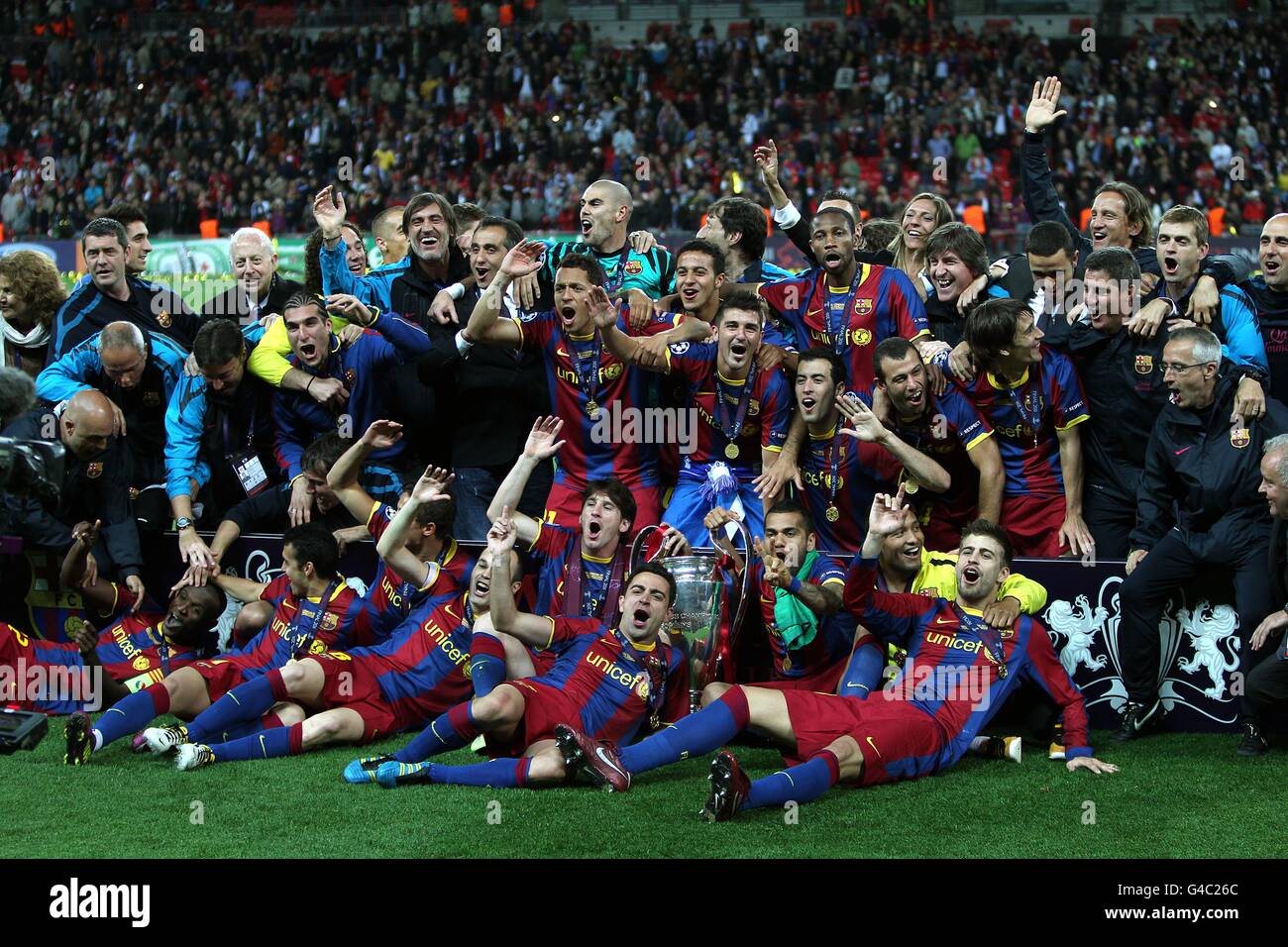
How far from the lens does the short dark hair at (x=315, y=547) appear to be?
703cm

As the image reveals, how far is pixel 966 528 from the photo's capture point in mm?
6492

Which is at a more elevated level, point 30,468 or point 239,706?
point 30,468

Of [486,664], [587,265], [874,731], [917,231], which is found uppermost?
[917,231]

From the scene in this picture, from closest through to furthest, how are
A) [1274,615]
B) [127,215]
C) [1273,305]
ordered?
[1274,615]
[1273,305]
[127,215]

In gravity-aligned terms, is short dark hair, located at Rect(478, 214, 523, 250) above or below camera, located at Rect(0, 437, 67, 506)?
above

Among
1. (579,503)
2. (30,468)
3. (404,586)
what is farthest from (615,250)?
(30,468)

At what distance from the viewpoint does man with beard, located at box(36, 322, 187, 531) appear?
296 inches

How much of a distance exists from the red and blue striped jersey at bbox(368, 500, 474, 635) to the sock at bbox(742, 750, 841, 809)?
2.03m

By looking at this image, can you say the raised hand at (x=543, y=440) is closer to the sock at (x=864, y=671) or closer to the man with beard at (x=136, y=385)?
the sock at (x=864, y=671)

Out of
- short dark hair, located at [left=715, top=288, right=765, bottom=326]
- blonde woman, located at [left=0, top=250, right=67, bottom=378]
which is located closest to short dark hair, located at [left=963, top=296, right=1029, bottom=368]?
short dark hair, located at [left=715, top=288, right=765, bottom=326]

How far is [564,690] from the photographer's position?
612 cm

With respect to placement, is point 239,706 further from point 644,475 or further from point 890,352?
point 890,352

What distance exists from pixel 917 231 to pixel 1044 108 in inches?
36.1

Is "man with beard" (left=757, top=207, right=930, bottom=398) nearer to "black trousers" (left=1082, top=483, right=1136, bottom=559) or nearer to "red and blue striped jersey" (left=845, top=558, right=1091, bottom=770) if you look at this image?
"black trousers" (left=1082, top=483, right=1136, bottom=559)
